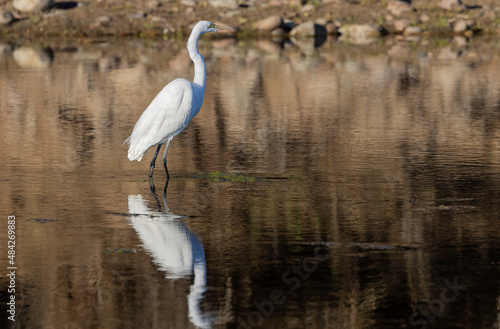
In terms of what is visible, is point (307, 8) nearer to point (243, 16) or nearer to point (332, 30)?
point (332, 30)

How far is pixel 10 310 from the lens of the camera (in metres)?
7.03

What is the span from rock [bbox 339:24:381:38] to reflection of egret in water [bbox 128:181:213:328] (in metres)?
32.4

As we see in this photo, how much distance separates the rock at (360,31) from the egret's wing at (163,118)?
30502mm

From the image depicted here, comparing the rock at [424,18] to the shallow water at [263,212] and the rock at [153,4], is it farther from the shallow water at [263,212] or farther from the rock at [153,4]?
the shallow water at [263,212]

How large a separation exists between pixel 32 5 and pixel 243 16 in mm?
9551

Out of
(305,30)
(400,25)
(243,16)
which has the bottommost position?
(305,30)

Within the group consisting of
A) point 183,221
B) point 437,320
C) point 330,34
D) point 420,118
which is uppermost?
point 330,34

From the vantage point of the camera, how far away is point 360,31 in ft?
138

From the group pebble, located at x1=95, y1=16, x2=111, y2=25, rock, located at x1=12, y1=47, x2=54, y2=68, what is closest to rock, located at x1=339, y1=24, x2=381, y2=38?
pebble, located at x1=95, y1=16, x2=111, y2=25

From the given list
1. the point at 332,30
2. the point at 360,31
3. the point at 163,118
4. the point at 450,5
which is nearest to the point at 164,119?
the point at 163,118

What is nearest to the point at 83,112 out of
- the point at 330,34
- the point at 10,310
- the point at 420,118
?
the point at 420,118

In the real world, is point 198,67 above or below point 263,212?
above

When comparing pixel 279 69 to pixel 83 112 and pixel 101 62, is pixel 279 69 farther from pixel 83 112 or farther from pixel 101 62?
pixel 83 112

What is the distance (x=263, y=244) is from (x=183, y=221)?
1.24m
